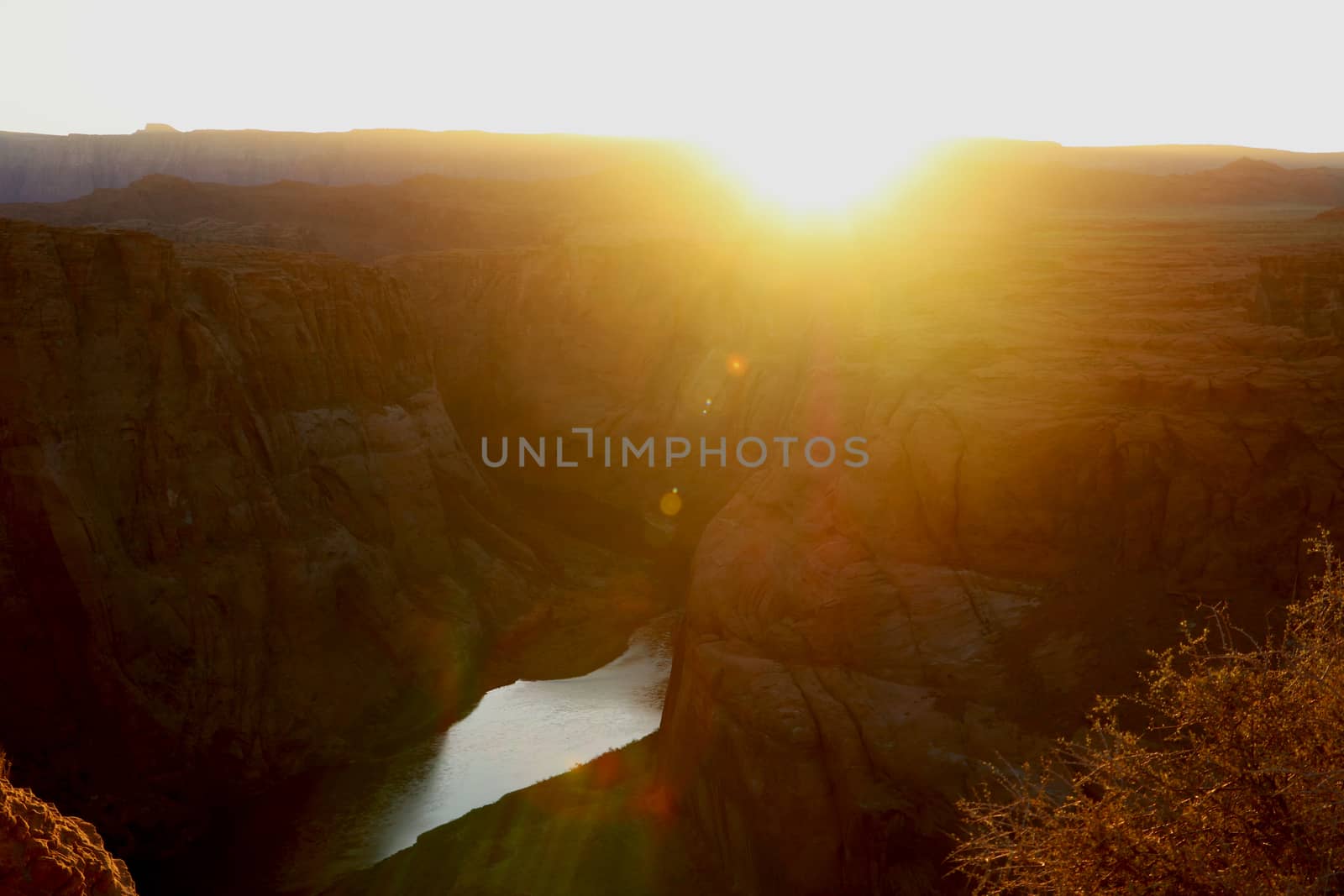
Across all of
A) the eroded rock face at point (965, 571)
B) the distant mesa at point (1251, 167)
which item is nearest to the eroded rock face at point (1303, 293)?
the eroded rock face at point (965, 571)

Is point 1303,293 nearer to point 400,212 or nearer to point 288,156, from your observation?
point 400,212

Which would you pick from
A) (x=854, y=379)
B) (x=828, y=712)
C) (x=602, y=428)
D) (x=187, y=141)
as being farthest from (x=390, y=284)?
(x=187, y=141)

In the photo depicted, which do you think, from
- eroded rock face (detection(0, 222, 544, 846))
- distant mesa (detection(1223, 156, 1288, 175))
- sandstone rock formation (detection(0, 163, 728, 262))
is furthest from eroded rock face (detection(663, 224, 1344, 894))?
distant mesa (detection(1223, 156, 1288, 175))

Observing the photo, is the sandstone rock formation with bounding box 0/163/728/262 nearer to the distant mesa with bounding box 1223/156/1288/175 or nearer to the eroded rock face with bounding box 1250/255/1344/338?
the distant mesa with bounding box 1223/156/1288/175

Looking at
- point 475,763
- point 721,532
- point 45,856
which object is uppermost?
point 45,856

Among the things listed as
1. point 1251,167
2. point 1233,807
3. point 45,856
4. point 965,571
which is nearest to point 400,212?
point 1251,167

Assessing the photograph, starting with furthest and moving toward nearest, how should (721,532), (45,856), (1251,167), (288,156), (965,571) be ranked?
(288,156), (1251,167), (721,532), (965,571), (45,856)
